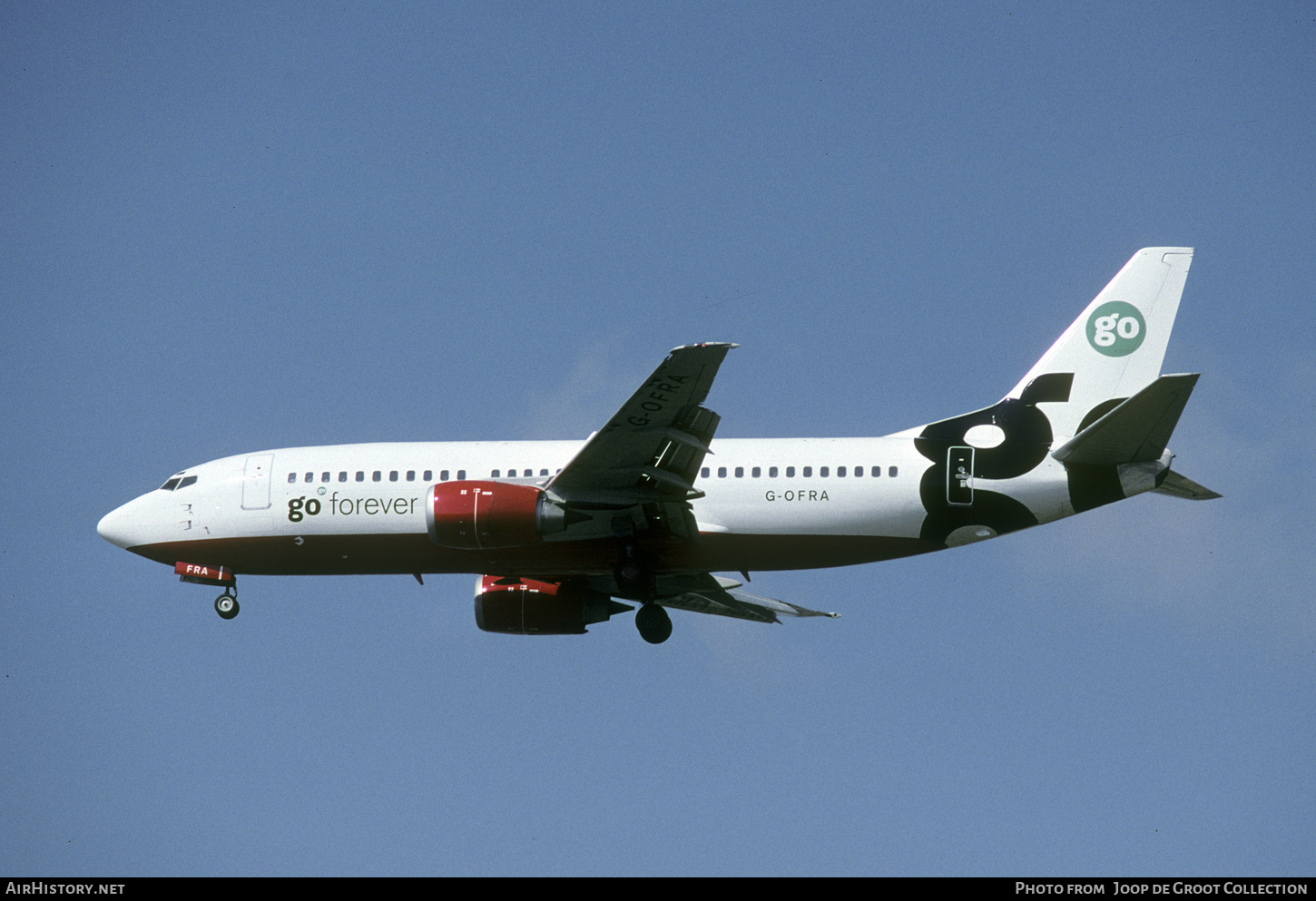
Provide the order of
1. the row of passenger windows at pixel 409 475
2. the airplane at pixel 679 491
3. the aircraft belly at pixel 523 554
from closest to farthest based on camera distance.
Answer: the airplane at pixel 679 491, the aircraft belly at pixel 523 554, the row of passenger windows at pixel 409 475

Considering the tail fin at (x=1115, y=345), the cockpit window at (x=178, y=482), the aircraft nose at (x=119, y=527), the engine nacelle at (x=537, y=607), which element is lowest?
the engine nacelle at (x=537, y=607)

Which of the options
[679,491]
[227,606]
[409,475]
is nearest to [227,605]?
[227,606]

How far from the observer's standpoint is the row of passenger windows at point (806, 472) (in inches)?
1407

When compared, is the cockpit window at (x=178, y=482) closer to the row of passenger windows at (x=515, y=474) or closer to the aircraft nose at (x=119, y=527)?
the row of passenger windows at (x=515, y=474)

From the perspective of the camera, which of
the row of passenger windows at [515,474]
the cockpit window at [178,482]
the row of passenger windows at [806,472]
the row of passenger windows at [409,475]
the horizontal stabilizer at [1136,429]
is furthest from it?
the cockpit window at [178,482]

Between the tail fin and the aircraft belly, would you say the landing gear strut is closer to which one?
the aircraft belly

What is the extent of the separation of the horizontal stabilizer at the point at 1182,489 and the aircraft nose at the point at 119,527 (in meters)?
25.1

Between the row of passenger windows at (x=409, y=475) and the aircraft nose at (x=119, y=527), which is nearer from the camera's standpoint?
the row of passenger windows at (x=409, y=475)

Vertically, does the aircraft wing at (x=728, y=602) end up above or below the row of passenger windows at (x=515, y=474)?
below

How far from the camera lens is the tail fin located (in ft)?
120

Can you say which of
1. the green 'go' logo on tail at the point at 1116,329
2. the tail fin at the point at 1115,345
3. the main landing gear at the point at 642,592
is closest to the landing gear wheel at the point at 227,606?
the main landing gear at the point at 642,592

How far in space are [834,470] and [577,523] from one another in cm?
599

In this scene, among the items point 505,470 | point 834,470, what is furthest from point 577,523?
point 834,470

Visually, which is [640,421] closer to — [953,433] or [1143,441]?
[953,433]
